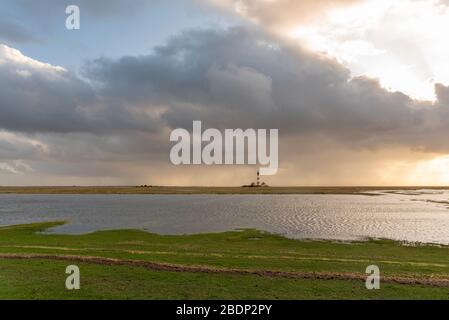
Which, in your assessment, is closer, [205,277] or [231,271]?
[205,277]

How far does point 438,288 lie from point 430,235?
3825cm

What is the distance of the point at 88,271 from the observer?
2352cm

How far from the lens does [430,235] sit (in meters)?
54.3

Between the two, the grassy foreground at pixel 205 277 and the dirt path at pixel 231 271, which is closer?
the grassy foreground at pixel 205 277

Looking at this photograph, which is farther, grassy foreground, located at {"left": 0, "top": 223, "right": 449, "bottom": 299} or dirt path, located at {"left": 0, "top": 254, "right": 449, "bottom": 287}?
dirt path, located at {"left": 0, "top": 254, "right": 449, "bottom": 287}
